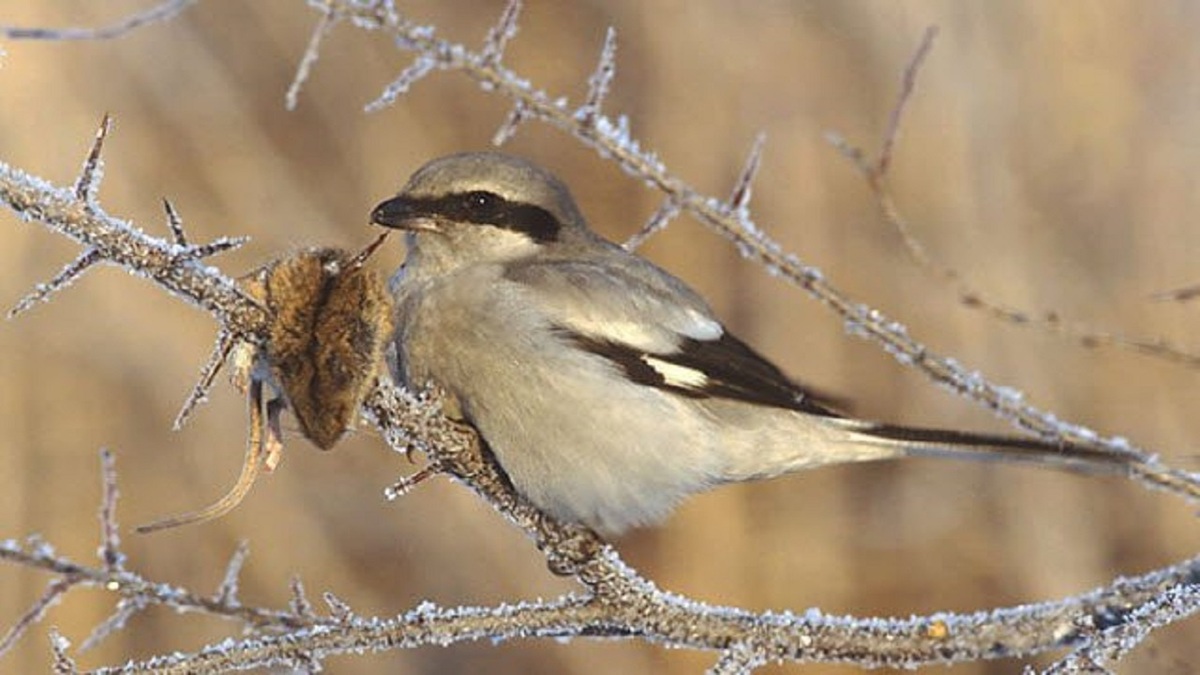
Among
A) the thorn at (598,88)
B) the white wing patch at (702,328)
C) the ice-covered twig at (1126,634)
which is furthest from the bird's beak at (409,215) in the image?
the ice-covered twig at (1126,634)

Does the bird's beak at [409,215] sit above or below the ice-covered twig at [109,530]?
above

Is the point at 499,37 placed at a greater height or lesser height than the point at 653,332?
greater

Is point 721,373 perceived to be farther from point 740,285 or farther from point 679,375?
point 740,285

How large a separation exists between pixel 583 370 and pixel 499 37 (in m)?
0.56

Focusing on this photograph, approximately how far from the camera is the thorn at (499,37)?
2.02m

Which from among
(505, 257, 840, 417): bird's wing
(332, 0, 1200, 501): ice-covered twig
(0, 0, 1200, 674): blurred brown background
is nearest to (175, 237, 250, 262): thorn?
(332, 0, 1200, 501): ice-covered twig

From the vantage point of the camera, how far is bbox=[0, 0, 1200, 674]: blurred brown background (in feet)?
16.1

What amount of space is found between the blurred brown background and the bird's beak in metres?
2.47

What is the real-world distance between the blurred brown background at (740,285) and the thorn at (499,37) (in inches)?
112

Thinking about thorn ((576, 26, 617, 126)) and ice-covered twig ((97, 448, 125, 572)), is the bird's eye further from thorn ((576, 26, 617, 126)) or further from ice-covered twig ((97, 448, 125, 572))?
ice-covered twig ((97, 448, 125, 572))

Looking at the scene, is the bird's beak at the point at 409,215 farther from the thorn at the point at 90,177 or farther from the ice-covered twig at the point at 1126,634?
the ice-covered twig at the point at 1126,634

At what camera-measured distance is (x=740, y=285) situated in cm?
544

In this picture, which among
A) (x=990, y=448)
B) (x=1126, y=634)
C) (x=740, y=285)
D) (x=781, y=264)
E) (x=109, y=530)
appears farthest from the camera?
(x=740, y=285)

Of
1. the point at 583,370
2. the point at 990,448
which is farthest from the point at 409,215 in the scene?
the point at 990,448
